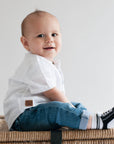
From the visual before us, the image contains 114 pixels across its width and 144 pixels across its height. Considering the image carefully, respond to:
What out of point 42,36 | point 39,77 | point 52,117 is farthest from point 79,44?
point 52,117

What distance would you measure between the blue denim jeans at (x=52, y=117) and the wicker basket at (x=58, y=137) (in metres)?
0.03

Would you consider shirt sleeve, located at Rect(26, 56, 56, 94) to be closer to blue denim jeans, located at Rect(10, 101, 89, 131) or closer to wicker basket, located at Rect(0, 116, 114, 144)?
blue denim jeans, located at Rect(10, 101, 89, 131)

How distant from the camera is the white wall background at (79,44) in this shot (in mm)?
2291

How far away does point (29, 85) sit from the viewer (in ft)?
3.82

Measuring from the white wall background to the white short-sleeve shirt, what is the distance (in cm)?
108

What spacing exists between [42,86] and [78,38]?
1274mm

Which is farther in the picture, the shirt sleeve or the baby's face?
the baby's face

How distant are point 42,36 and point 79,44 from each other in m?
1.12

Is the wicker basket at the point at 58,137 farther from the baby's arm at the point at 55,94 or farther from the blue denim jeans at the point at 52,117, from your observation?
the baby's arm at the point at 55,94

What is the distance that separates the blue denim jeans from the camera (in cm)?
106

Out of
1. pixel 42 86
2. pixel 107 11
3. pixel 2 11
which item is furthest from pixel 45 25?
pixel 107 11

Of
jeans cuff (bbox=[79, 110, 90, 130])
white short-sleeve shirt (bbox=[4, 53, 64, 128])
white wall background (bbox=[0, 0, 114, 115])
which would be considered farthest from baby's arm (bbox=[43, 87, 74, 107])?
white wall background (bbox=[0, 0, 114, 115])

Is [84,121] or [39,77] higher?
[39,77]

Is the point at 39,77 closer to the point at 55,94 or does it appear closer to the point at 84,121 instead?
the point at 55,94
